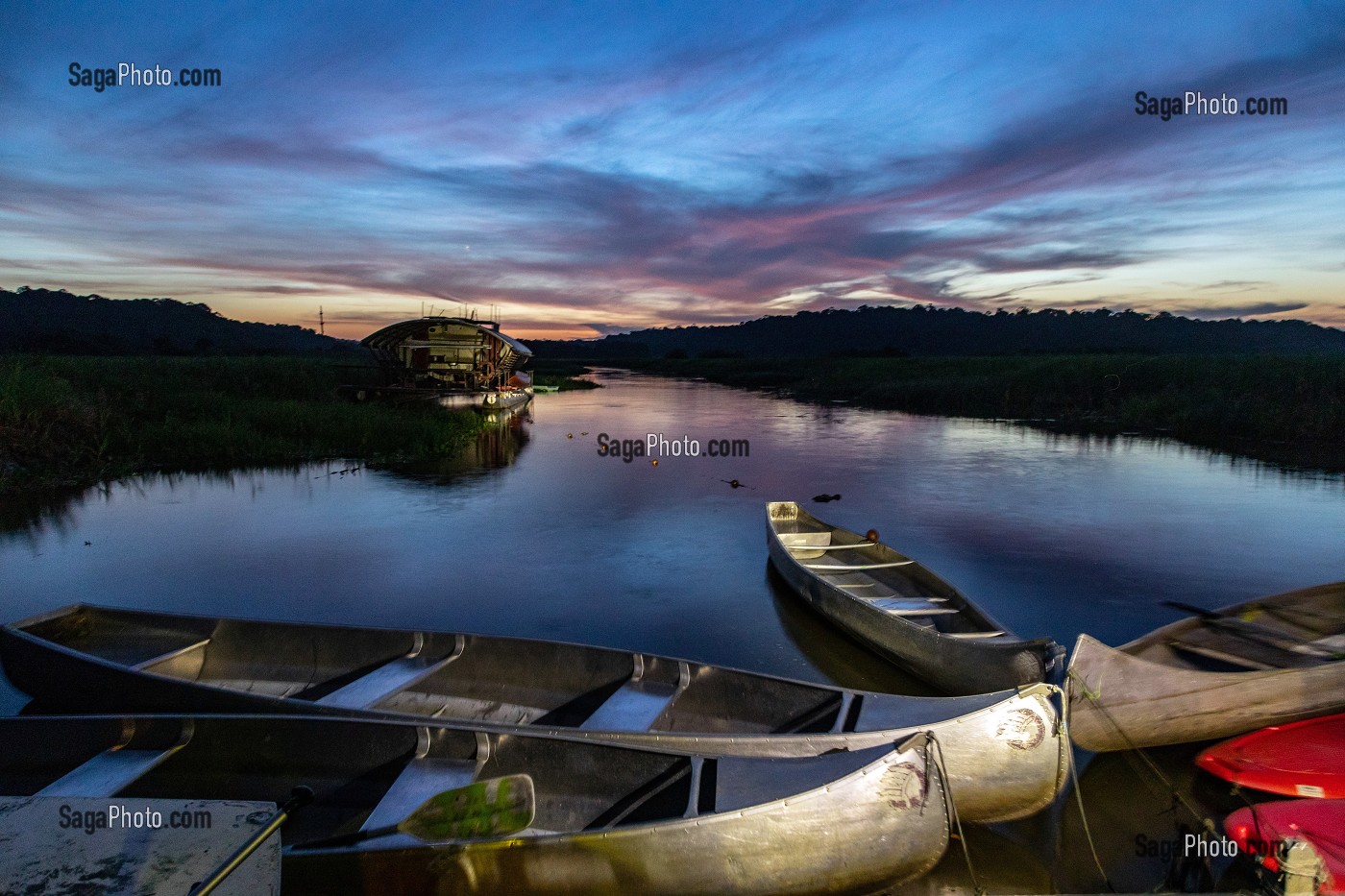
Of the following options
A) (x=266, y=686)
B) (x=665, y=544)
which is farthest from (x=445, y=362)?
(x=266, y=686)

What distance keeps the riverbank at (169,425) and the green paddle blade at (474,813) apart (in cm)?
1679

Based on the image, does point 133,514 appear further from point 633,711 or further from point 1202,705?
point 1202,705

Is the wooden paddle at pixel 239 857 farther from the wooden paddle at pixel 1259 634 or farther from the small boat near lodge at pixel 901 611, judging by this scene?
the wooden paddle at pixel 1259 634

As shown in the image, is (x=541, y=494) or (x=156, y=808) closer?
(x=156, y=808)

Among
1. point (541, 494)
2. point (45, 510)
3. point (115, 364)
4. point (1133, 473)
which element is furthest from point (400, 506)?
point (115, 364)

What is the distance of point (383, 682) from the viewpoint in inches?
236

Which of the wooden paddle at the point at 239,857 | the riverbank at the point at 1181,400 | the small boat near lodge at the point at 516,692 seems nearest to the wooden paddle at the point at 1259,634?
the small boat near lodge at the point at 516,692

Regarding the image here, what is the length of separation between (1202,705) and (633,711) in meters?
4.14

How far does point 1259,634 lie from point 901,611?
3.03m

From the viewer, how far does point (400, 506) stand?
15.6 meters

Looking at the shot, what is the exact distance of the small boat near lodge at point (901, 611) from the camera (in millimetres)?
6035

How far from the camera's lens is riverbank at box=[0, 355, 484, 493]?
16.8 m

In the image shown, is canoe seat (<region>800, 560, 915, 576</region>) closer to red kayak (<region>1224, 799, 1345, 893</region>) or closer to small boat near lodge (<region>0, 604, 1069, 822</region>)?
small boat near lodge (<region>0, 604, 1069, 822</region>)

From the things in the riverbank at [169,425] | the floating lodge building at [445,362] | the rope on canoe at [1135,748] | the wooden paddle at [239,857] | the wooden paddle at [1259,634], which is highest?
the floating lodge building at [445,362]
